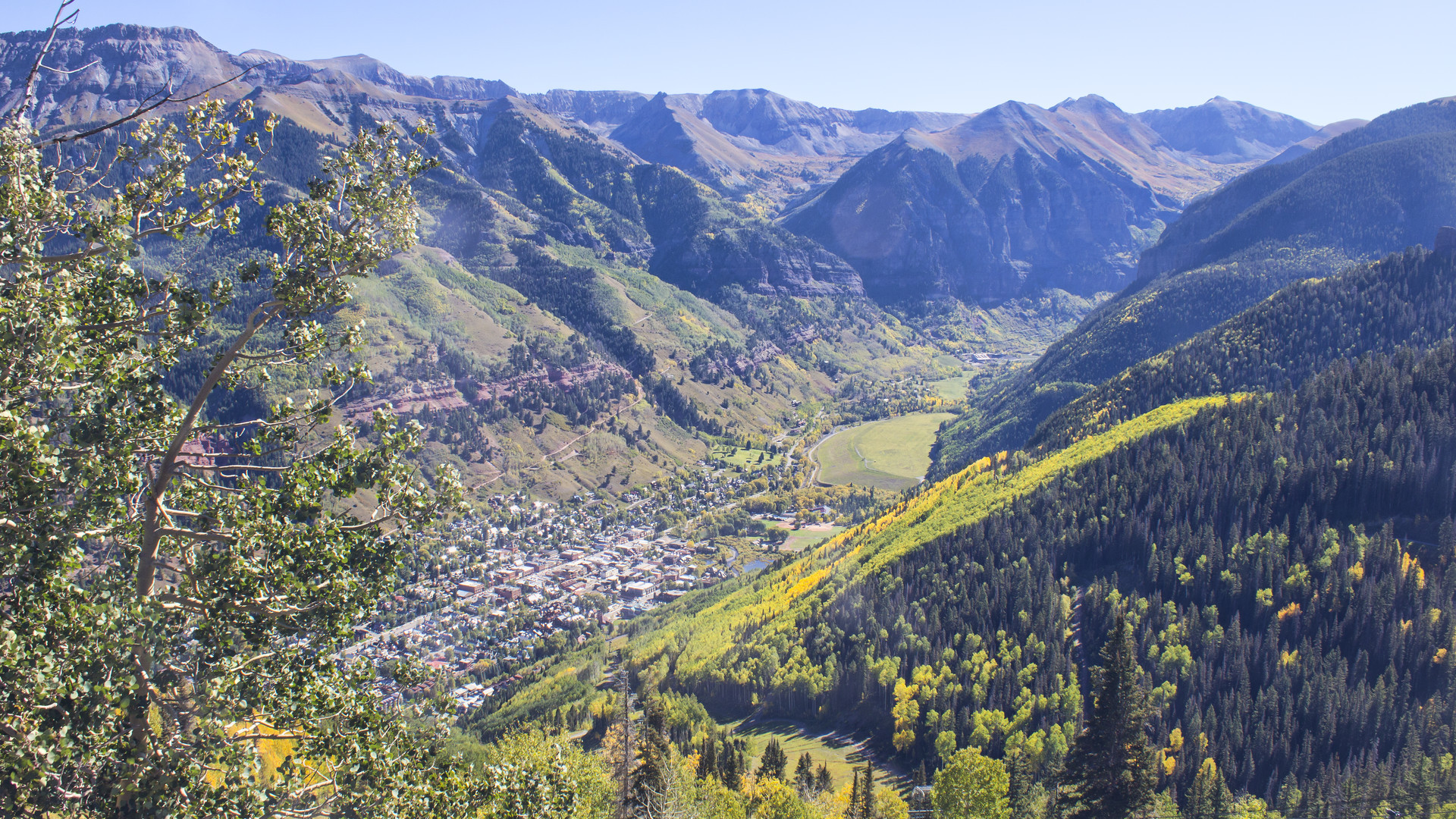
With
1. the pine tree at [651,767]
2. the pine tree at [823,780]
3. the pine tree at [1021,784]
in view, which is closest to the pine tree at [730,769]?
the pine tree at [823,780]

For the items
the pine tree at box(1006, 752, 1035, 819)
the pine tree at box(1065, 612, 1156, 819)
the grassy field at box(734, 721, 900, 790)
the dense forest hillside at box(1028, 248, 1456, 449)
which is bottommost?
the grassy field at box(734, 721, 900, 790)

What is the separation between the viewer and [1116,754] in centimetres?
5447

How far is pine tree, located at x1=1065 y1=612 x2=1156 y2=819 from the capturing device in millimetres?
54031

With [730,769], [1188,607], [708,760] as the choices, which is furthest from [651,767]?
[1188,607]

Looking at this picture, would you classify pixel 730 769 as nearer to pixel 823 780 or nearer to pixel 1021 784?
pixel 823 780

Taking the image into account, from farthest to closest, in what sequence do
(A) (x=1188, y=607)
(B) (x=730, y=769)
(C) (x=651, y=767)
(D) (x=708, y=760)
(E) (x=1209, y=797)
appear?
(A) (x=1188, y=607)
(D) (x=708, y=760)
(B) (x=730, y=769)
(E) (x=1209, y=797)
(C) (x=651, y=767)

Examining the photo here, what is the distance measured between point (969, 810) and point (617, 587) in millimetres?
140441

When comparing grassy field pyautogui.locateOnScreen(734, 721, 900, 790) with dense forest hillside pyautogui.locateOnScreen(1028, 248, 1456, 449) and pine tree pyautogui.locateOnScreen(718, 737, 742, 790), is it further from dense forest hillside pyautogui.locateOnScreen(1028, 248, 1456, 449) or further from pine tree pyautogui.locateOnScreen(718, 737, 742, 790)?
dense forest hillside pyautogui.locateOnScreen(1028, 248, 1456, 449)

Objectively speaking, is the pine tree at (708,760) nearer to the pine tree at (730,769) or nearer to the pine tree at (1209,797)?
the pine tree at (730,769)

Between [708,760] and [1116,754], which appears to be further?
[708,760]

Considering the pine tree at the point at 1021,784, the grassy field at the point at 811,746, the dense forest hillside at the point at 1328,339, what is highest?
the dense forest hillside at the point at 1328,339

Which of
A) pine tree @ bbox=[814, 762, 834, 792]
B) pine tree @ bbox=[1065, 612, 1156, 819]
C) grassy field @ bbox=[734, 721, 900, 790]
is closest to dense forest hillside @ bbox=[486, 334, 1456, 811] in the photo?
grassy field @ bbox=[734, 721, 900, 790]

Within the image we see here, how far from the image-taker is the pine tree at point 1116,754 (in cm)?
5403

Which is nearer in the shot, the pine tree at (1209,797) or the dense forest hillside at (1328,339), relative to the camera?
the pine tree at (1209,797)
